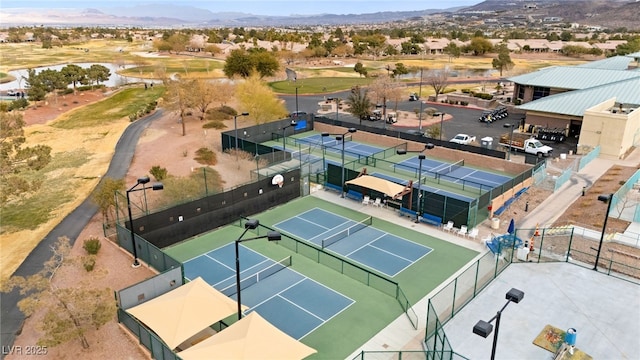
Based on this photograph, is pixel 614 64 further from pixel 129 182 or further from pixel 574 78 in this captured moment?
pixel 129 182

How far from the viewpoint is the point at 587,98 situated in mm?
48688

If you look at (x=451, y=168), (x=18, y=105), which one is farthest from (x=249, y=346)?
(x=18, y=105)

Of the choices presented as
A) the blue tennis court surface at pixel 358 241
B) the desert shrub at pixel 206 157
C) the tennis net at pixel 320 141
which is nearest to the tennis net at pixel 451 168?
the blue tennis court surface at pixel 358 241

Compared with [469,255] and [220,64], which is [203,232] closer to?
[469,255]

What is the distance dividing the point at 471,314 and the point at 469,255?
20.8ft

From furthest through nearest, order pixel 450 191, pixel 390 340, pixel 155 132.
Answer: pixel 155 132 < pixel 450 191 < pixel 390 340

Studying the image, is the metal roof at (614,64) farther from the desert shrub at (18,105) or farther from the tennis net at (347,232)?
the desert shrub at (18,105)

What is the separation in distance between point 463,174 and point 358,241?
1476 centimetres

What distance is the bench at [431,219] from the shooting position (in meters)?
28.3

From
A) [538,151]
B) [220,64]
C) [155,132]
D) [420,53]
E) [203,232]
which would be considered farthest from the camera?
[420,53]

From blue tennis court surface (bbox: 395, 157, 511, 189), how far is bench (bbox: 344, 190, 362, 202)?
5425mm

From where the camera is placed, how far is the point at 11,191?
2538 cm

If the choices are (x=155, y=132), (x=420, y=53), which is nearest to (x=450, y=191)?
(x=155, y=132)

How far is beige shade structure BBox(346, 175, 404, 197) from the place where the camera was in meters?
28.9
